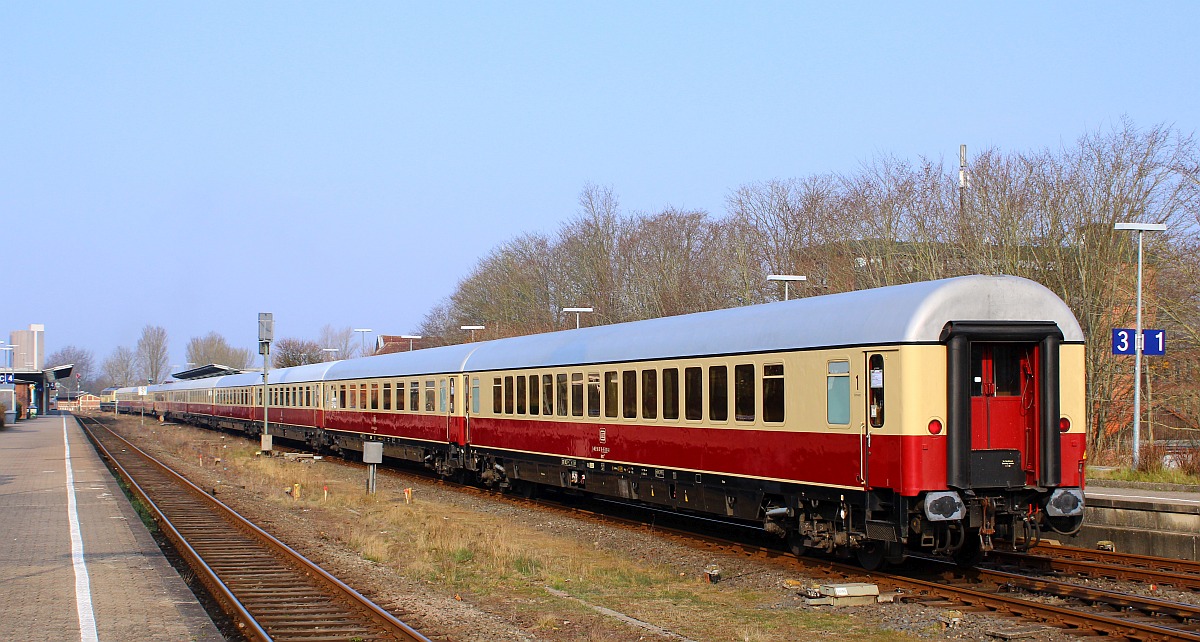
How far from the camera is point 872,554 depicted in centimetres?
1347

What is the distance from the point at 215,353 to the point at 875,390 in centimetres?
18260

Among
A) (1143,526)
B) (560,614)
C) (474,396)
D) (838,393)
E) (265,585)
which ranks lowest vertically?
(265,585)

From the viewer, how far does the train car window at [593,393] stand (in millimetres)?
19766

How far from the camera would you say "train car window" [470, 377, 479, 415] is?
25844mm

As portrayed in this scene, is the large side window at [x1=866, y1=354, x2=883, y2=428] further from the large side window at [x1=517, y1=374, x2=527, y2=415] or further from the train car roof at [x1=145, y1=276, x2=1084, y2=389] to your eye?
the large side window at [x1=517, y1=374, x2=527, y2=415]

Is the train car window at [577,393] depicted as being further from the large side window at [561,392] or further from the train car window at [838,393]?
the train car window at [838,393]

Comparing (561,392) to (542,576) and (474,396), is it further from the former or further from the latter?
(542,576)

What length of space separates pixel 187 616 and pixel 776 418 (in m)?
7.11

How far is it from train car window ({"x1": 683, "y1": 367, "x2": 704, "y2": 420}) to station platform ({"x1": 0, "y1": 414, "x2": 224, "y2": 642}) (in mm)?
7150

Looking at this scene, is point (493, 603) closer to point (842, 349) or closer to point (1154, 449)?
point (842, 349)

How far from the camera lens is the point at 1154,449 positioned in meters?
24.6

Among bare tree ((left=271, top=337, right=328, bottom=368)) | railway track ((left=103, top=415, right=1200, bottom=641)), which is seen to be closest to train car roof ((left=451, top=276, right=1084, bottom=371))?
railway track ((left=103, top=415, right=1200, bottom=641))

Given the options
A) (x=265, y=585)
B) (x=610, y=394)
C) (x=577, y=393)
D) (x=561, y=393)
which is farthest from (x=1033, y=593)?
(x=561, y=393)

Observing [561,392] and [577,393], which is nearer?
[577,393]
